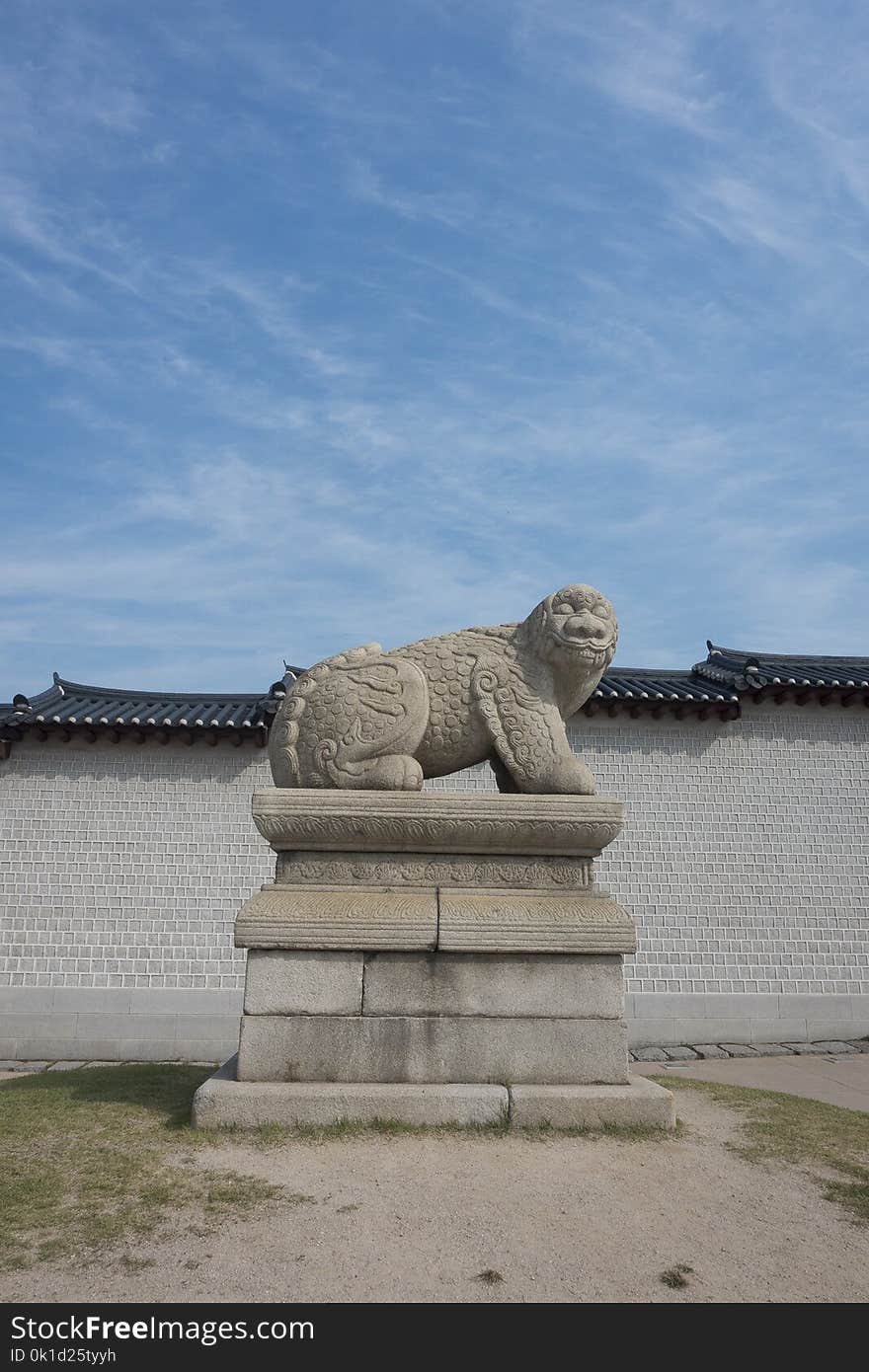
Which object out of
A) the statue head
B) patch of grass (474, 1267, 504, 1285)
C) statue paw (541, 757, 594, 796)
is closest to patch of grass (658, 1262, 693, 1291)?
patch of grass (474, 1267, 504, 1285)

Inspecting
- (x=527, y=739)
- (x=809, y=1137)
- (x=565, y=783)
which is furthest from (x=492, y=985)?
(x=809, y=1137)

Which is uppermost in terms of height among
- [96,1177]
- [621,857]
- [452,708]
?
[452,708]

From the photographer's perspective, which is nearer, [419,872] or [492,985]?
[492,985]

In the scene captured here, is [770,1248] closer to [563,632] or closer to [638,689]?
[563,632]

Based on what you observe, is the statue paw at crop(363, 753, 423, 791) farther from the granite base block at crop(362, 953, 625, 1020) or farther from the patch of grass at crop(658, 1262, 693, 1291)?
the patch of grass at crop(658, 1262, 693, 1291)

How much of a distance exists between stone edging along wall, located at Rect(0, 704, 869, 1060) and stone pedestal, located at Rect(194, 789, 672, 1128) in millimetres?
6106

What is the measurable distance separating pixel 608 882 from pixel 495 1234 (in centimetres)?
802

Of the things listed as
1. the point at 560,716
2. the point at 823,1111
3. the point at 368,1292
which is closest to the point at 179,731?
the point at 560,716

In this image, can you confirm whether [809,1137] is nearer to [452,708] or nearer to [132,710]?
[452,708]

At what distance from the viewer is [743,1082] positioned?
7.79m

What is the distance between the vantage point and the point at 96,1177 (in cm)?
349

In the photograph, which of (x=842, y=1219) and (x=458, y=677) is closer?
(x=842, y=1219)

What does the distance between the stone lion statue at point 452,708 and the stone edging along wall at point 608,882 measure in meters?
5.72

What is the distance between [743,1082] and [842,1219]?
499 cm
